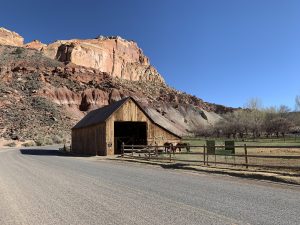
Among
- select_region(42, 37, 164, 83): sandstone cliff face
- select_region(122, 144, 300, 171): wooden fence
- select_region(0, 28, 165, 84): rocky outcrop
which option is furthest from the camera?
select_region(0, 28, 165, 84): rocky outcrop

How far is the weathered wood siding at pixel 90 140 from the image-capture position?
3216cm

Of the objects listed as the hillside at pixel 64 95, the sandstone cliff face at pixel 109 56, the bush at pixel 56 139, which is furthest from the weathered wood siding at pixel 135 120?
the sandstone cliff face at pixel 109 56

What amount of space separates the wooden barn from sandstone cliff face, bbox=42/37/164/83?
9805 centimetres

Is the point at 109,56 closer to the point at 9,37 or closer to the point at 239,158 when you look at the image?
the point at 9,37

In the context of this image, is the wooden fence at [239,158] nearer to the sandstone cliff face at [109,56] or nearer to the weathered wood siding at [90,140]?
the weathered wood siding at [90,140]

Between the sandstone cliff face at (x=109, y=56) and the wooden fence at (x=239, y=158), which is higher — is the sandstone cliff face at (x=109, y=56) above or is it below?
above

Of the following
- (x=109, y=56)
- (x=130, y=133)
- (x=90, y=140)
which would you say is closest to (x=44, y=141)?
(x=90, y=140)

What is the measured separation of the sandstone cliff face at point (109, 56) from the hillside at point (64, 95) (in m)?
0.44

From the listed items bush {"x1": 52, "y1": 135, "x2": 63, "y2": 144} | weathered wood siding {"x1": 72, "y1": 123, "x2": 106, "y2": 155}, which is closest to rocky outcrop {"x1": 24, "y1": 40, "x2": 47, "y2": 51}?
bush {"x1": 52, "y1": 135, "x2": 63, "y2": 144}

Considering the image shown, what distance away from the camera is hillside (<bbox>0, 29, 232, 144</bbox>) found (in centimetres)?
7639

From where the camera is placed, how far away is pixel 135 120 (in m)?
33.0

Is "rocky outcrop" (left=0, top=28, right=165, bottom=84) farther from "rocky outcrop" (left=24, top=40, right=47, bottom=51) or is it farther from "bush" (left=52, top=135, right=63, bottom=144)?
"bush" (left=52, top=135, right=63, bottom=144)

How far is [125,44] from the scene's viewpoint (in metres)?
172

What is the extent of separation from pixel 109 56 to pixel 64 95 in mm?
61682
